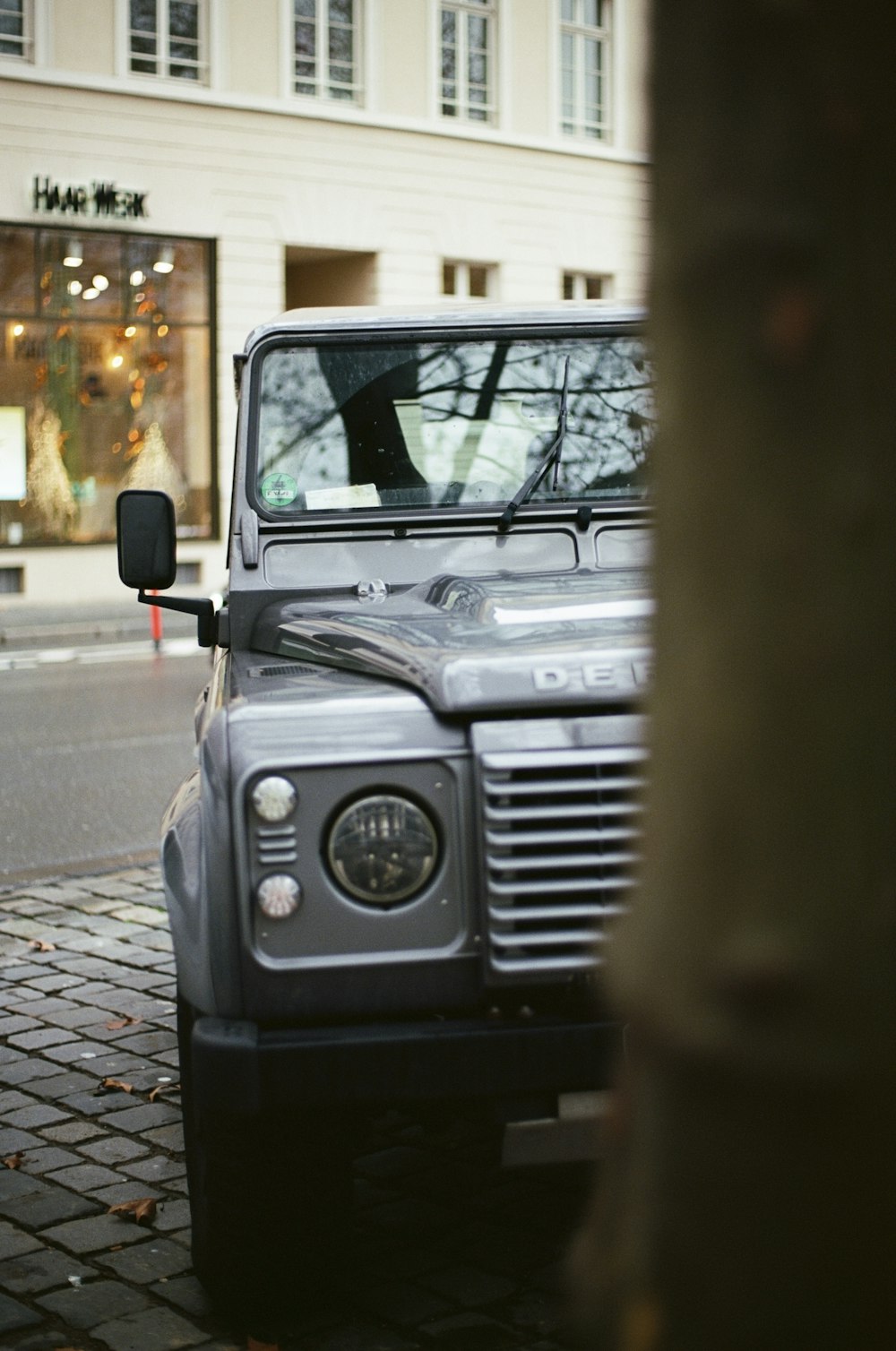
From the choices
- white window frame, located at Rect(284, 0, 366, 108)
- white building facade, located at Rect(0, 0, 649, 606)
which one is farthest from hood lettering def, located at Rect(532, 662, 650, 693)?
white window frame, located at Rect(284, 0, 366, 108)

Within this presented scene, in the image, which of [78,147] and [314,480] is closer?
[314,480]

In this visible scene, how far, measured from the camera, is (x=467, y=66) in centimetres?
2442

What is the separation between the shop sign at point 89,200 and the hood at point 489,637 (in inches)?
682

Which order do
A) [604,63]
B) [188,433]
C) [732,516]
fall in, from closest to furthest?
1. [732,516]
2. [188,433]
3. [604,63]

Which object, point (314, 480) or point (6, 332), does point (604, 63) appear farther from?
point (314, 480)

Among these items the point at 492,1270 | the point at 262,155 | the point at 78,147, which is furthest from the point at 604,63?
the point at 492,1270

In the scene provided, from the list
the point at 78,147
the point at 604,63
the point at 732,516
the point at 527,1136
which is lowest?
the point at 527,1136

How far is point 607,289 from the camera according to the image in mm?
26250

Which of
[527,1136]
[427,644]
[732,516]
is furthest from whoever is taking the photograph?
[427,644]

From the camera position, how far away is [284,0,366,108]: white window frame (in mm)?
22484

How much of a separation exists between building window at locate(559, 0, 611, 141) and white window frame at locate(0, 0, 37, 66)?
8240 mm

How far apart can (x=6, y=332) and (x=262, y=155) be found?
4.41 m

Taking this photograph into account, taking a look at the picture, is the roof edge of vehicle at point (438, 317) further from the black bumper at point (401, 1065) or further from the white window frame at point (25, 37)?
the white window frame at point (25, 37)

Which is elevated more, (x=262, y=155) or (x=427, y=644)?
(x=262, y=155)
